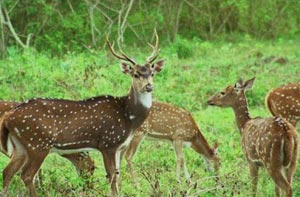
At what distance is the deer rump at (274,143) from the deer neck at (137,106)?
1.27m

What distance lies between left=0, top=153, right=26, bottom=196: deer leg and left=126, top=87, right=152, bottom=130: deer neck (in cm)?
138

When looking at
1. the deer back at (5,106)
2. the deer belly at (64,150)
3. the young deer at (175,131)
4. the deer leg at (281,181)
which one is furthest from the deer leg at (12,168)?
the deer leg at (281,181)

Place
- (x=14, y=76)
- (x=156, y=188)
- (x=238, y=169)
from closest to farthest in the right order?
(x=156, y=188)
(x=238, y=169)
(x=14, y=76)

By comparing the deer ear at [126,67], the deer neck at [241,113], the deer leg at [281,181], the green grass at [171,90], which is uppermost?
the deer ear at [126,67]

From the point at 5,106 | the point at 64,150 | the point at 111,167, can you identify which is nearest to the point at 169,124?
the point at 111,167

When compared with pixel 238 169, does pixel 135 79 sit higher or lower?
higher

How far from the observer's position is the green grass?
902 cm

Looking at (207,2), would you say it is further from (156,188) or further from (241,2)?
(156,188)

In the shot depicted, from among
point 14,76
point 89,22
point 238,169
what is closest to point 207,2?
point 89,22

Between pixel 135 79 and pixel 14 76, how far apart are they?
19.3 ft

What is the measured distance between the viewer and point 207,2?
77.5 feet

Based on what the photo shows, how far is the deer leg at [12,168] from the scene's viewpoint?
27.3 feet

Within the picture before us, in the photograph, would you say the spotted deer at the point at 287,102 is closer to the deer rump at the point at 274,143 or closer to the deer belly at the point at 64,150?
the deer rump at the point at 274,143

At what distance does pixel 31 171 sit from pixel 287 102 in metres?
4.36
